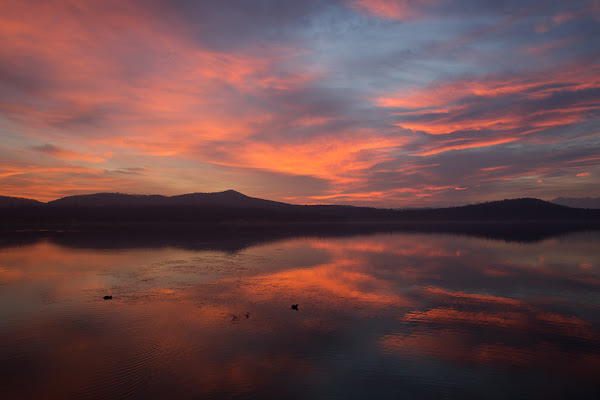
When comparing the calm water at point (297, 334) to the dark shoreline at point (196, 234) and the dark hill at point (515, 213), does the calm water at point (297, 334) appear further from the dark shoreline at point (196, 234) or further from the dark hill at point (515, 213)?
the dark hill at point (515, 213)

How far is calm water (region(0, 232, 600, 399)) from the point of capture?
10.0 metres

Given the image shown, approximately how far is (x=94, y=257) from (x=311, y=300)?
1038 inches

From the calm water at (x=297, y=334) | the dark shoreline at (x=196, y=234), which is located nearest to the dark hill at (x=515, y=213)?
the dark shoreline at (x=196, y=234)

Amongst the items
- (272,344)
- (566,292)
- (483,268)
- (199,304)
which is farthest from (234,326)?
(483,268)

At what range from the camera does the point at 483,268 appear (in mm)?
29969

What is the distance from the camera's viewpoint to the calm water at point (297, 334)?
10023 mm

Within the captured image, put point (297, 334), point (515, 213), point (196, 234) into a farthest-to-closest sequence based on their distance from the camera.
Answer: point (515, 213) < point (196, 234) < point (297, 334)

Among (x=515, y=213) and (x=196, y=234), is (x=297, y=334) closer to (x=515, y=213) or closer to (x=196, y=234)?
(x=196, y=234)

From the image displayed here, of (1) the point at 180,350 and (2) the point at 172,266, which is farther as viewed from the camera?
Result: (2) the point at 172,266

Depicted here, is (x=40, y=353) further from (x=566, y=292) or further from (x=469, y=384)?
(x=566, y=292)

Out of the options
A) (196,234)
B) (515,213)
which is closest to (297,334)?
(196,234)

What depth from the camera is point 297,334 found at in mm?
13969

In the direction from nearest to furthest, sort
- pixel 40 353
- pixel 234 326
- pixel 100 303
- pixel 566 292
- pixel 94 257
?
pixel 40 353, pixel 234 326, pixel 100 303, pixel 566 292, pixel 94 257

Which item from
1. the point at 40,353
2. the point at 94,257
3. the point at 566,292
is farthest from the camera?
the point at 94,257
